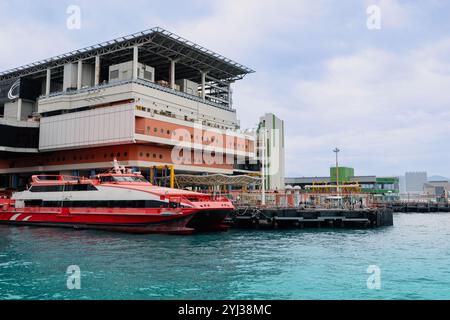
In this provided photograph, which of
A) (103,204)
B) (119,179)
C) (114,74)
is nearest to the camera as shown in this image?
(103,204)

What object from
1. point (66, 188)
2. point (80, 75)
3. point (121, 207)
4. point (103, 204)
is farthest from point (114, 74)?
point (121, 207)

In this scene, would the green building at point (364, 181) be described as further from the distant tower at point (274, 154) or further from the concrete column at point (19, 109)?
the concrete column at point (19, 109)

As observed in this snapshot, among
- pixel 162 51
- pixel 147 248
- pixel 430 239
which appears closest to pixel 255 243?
pixel 147 248

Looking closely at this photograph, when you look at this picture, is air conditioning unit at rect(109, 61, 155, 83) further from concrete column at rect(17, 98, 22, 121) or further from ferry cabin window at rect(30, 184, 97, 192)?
ferry cabin window at rect(30, 184, 97, 192)

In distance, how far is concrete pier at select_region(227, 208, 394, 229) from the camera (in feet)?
151

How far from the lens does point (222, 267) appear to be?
21859 mm

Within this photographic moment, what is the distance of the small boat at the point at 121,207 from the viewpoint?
3756cm

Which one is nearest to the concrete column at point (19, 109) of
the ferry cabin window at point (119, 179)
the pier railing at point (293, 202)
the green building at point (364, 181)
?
the ferry cabin window at point (119, 179)

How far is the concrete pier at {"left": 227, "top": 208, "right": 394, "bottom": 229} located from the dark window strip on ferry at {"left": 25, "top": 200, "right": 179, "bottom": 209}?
12.3 meters

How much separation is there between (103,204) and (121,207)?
256cm

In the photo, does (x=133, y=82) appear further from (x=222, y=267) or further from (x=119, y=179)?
(x=222, y=267)
